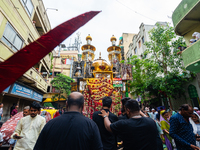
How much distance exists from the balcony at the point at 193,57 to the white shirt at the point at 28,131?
9078 mm

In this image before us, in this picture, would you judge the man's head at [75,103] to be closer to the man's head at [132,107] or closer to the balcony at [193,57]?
the man's head at [132,107]

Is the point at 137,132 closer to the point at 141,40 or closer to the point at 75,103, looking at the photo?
the point at 75,103

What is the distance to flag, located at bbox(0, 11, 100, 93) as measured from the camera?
3.35 ft

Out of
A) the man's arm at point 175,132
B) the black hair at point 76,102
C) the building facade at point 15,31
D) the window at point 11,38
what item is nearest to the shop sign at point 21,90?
the building facade at point 15,31

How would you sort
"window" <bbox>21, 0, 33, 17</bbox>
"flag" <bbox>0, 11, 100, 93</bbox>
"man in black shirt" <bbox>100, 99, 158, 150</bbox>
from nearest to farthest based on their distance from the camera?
"flag" <bbox>0, 11, 100, 93</bbox> → "man in black shirt" <bbox>100, 99, 158, 150</bbox> → "window" <bbox>21, 0, 33, 17</bbox>

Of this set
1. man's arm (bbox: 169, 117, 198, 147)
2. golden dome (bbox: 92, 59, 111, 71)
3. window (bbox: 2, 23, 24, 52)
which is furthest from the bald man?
golden dome (bbox: 92, 59, 111, 71)

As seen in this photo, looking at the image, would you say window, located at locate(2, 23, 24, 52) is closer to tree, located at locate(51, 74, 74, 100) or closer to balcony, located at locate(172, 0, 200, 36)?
balcony, located at locate(172, 0, 200, 36)

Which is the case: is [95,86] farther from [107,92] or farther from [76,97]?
[76,97]

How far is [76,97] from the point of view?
177 centimetres

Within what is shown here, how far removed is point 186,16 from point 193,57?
2.99 m

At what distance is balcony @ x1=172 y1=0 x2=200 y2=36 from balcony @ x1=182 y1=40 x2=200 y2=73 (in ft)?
7.28

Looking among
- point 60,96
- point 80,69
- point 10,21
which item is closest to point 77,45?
point 60,96

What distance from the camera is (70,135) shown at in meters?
1.40

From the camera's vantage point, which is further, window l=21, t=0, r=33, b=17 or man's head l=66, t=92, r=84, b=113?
window l=21, t=0, r=33, b=17
